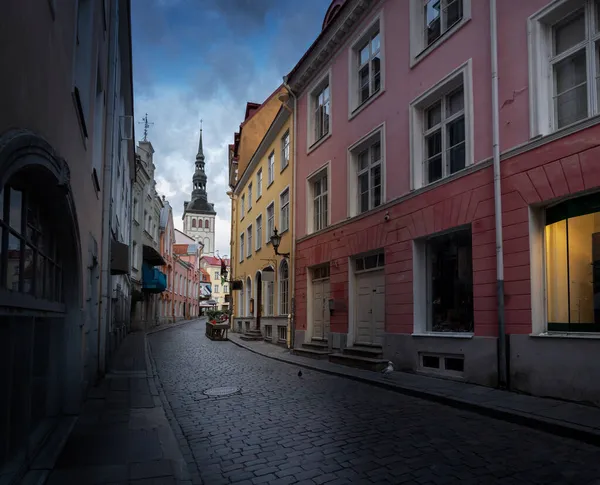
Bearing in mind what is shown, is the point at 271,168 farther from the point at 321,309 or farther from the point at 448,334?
the point at 448,334

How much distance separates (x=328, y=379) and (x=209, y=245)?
93.0 m

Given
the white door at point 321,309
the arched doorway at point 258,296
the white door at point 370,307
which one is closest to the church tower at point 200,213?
the arched doorway at point 258,296

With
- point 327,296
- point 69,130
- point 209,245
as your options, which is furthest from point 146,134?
point 209,245

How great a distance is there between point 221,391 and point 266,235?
46.2 ft

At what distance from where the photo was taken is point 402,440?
18.7ft

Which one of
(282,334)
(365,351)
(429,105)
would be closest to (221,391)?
(365,351)

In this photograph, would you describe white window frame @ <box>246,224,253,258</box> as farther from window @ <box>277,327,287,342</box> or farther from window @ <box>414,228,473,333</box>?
window @ <box>414,228,473,333</box>

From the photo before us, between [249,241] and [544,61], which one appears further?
[249,241]

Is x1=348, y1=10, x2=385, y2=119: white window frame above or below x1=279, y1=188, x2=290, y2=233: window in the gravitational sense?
above

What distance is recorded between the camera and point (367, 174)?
13.8m

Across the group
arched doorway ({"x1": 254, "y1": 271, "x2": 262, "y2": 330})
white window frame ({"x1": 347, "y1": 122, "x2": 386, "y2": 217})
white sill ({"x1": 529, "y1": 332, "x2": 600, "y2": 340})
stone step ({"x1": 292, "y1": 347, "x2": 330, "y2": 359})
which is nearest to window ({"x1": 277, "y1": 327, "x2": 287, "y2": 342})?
stone step ({"x1": 292, "y1": 347, "x2": 330, "y2": 359})

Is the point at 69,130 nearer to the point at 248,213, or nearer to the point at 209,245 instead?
the point at 248,213

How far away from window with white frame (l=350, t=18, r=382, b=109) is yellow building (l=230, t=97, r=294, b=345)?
15.5 ft

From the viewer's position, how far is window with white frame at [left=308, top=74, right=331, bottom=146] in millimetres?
16234
